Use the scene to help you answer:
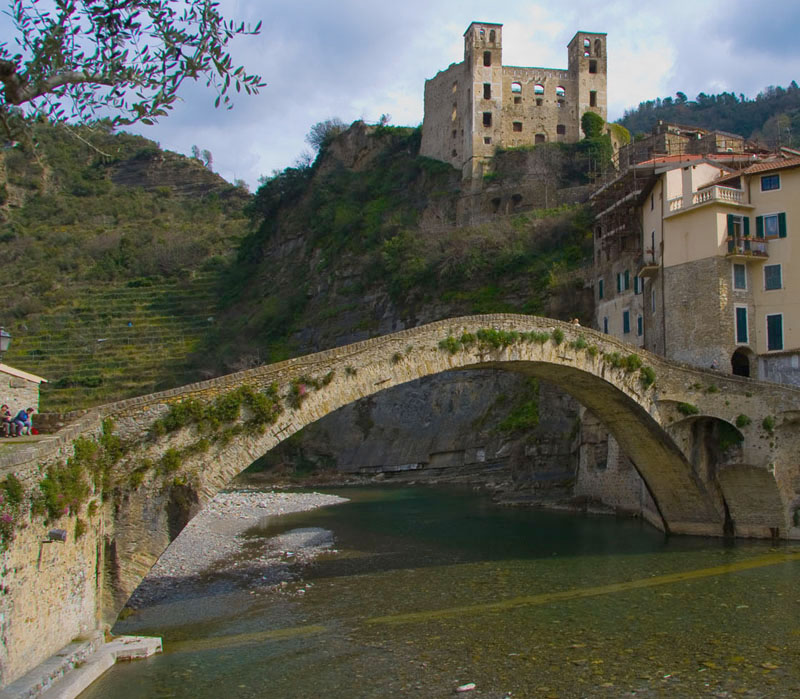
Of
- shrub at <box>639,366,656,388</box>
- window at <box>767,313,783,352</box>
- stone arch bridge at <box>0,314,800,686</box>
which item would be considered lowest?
stone arch bridge at <box>0,314,800,686</box>

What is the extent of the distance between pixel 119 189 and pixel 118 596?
321 feet

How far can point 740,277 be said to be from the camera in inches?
1088

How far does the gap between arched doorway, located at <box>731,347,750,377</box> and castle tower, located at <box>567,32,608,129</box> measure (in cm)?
3748

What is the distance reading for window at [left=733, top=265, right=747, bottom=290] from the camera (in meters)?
27.6

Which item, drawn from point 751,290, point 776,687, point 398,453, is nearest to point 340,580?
point 776,687

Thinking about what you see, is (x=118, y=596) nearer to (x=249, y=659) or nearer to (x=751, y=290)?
(x=249, y=659)

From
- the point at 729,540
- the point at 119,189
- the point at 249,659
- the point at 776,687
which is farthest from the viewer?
the point at 119,189

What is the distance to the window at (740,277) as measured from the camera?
27594 mm

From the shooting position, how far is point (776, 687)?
11586 millimetres

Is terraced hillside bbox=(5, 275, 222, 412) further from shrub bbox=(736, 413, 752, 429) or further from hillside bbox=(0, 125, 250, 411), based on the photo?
shrub bbox=(736, 413, 752, 429)

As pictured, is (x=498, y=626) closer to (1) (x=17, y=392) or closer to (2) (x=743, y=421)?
(1) (x=17, y=392)

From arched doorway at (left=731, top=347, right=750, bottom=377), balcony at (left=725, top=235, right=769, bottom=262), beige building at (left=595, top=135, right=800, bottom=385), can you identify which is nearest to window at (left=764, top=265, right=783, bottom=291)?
beige building at (left=595, top=135, right=800, bottom=385)

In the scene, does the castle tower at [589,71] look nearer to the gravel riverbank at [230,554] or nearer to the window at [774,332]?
the window at [774,332]

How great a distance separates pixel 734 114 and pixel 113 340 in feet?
286
